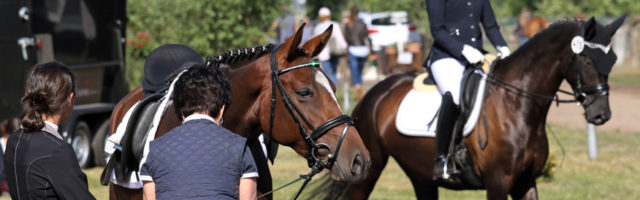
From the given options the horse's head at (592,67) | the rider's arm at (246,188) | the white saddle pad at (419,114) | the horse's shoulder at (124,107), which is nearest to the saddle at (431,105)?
the white saddle pad at (419,114)

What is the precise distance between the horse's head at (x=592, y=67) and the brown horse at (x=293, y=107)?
3.00m

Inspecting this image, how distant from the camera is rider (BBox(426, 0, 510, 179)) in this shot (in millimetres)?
7824

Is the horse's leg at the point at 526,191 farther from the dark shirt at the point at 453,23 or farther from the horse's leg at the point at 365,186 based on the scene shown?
the horse's leg at the point at 365,186

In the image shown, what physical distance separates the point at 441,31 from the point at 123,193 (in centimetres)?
318

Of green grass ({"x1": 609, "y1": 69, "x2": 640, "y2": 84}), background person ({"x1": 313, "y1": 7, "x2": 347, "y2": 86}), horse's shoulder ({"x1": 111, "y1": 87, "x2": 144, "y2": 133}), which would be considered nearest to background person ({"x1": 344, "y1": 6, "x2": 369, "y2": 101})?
background person ({"x1": 313, "y1": 7, "x2": 347, "y2": 86})

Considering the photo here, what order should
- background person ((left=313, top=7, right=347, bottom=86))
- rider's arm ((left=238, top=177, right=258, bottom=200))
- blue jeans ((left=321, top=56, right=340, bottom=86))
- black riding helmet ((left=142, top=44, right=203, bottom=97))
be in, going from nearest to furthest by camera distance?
1. rider's arm ((left=238, top=177, right=258, bottom=200))
2. black riding helmet ((left=142, top=44, right=203, bottom=97))
3. background person ((left=313, top=7, right=347, bottom=86))
4. blue jeans ((left=321, top=56, right=340, bottom=86))

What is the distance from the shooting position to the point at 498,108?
7699 millimetres

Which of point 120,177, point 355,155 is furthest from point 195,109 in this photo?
point 120,177

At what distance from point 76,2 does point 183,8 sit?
6002 millimetres

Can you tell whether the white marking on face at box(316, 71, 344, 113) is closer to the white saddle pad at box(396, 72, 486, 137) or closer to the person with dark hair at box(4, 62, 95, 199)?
the person with dark hair at box(4, 62, 95, 199)

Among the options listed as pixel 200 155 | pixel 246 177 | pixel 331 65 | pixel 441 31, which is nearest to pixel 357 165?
pixel 246 177

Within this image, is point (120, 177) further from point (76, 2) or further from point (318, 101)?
point (76, 2)

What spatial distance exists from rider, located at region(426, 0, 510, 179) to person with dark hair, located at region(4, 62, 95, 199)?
4157 mm

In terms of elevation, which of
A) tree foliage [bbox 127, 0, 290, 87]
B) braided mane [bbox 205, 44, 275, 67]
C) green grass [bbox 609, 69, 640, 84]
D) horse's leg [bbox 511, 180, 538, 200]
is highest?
braided mane [bbox 205, 44, 275, 67]
